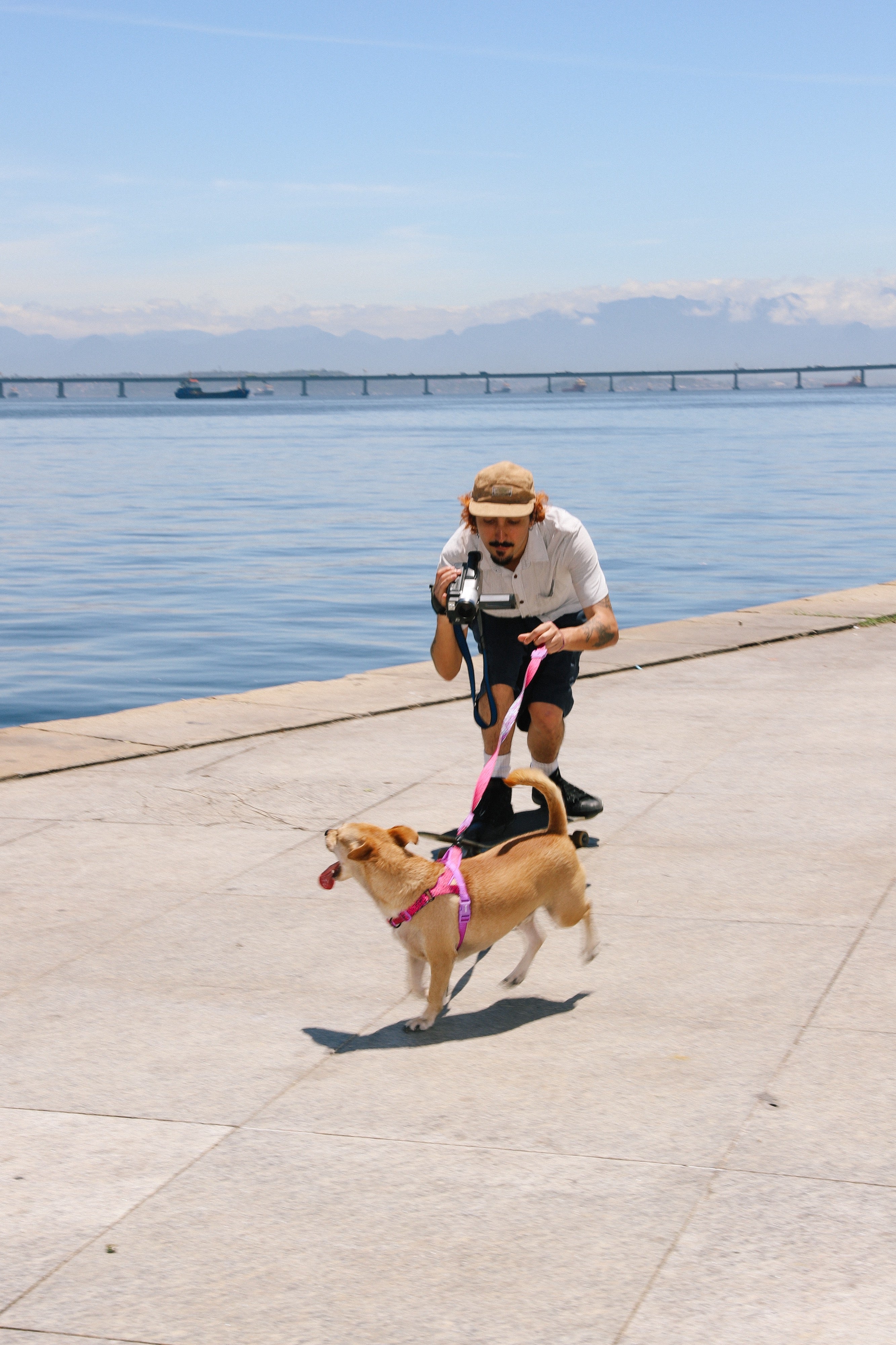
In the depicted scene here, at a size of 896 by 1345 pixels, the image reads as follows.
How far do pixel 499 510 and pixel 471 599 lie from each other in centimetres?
38

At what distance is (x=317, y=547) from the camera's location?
26594 millimetres

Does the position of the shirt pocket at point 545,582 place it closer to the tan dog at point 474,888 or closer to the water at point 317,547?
the tan dog at point 474,888

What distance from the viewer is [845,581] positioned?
21.2 metres

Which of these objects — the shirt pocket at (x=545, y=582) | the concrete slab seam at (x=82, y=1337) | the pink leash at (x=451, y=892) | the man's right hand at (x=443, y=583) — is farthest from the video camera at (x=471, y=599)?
the concrete slab seam at (x=82, y=1337)

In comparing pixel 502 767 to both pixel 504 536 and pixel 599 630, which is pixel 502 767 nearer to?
pixel 599 630

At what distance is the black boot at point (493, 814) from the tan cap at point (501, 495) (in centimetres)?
113

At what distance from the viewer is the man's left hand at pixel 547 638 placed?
5.24m

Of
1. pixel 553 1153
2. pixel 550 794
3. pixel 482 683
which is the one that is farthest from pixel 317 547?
pixel 553 1153

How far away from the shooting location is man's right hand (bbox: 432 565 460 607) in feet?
17.8

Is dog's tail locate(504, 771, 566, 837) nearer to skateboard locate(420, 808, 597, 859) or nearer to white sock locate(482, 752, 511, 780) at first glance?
skateboard locate(420, 808, 597, 859)

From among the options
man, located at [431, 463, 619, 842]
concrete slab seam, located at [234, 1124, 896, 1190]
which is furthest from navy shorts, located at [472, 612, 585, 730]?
concrete slab seam, located at [234, 1124, 896, 1190]

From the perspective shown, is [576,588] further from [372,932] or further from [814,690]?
[814,690]

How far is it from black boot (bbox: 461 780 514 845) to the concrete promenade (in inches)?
9.8

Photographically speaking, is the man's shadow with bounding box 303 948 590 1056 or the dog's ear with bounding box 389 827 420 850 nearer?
the man's shadow with bounding box 303 948 590 1056
